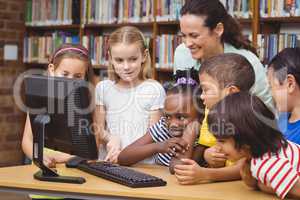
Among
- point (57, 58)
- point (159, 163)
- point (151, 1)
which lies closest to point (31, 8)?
point (151, 1)

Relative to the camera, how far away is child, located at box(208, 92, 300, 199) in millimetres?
1679

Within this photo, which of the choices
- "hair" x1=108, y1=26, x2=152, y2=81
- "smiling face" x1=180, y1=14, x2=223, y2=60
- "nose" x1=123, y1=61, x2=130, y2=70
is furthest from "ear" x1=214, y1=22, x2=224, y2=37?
"nose" x1=123, y1=61, x2=130, y2=70

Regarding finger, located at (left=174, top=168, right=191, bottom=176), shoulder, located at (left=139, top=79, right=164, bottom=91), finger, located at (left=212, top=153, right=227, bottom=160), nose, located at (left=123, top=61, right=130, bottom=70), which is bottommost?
finger, located at (left=174, top=168, right=191, bottom=176)

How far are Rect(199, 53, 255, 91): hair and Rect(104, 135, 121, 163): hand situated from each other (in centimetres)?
54

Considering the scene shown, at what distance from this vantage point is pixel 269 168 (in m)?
1.69

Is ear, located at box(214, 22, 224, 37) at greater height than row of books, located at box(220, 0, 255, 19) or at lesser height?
lesser

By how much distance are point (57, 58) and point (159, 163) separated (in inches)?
28.4

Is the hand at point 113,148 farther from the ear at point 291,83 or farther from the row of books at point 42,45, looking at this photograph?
the row of books at point 42,45

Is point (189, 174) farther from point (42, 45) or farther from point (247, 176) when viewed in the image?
point (42, 45)

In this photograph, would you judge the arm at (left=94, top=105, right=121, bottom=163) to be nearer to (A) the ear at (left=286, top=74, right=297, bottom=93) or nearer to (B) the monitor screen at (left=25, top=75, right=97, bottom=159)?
(B) the monitor screen at (left=25, top=75, right=97, bottom=159)

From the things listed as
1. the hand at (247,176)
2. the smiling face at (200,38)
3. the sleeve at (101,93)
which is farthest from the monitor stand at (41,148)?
the smiling face at (200,38)

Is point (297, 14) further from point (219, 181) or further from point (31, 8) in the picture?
point (31, 8)

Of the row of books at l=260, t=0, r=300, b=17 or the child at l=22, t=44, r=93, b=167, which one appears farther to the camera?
the row of books at l=260, t=0, r=300, b=17

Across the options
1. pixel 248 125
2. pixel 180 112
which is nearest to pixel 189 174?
pixel 248 125
